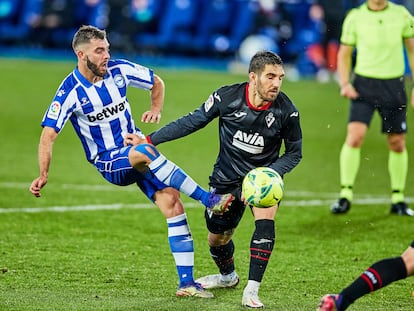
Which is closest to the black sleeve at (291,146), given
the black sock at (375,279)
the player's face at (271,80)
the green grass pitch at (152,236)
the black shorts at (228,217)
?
the player's face at (271,80)

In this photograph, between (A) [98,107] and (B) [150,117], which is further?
(B) [150,117]

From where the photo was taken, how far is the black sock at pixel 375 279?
19.6 ft

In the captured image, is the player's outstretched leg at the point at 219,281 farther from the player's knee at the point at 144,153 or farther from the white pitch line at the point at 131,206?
the white pitch line at the point at 131,206

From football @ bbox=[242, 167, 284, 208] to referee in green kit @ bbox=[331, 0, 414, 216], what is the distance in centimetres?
423

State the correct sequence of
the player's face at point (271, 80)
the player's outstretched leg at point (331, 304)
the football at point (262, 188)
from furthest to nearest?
the player's face at point (271, 80)
the football at point (262, 188)
the player's outstretched leg at point (331, 304)

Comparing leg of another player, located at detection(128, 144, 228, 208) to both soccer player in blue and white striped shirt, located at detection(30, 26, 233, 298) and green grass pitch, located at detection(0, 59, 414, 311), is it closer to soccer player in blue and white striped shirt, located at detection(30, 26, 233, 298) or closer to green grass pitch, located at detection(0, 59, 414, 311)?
soccer player in blue and white striped shirt, located at detection(30, 26, 233, 298)

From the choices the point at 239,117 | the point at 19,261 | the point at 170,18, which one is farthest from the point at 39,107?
the point at 239,117

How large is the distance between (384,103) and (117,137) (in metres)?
4.22

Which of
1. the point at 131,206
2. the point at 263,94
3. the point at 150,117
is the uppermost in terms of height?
the point at 263,94

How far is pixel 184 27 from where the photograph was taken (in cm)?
2775

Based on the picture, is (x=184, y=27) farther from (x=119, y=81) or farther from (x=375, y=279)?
(x=375, y=279)

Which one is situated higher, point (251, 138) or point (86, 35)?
point (86, 35)

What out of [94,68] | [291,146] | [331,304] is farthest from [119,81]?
[331,304]

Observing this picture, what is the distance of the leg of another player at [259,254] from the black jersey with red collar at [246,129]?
38cm
